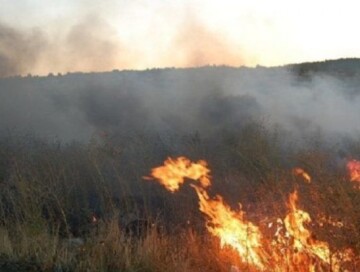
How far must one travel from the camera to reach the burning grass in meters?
5.14

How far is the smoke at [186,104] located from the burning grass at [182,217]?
3.29 metres

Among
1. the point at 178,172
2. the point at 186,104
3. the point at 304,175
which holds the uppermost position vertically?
the point at 186,104

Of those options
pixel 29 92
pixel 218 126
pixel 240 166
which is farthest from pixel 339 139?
pixel 29 92

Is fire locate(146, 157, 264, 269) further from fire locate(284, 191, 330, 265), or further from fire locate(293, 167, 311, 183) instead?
fire locate(293, 167, 311, 183)

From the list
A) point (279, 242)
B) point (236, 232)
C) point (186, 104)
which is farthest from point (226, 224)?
point (186, 104)

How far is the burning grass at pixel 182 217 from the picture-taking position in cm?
514

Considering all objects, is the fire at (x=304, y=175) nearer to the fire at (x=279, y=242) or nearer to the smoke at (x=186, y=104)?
the fire at (x=279, y=242)

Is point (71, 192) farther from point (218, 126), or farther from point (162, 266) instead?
point (218, 126)

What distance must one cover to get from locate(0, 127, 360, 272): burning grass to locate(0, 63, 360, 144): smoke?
329cm

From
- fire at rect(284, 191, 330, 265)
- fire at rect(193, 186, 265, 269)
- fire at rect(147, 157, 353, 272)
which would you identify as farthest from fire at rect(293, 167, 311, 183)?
fire at rect(193, 186, 265, 269)

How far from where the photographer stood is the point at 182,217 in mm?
7395

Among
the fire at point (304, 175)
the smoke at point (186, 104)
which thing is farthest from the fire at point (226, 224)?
the smoke at point (186, 104)

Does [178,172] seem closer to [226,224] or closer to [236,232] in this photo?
[226,224]

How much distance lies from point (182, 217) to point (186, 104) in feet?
28.4
